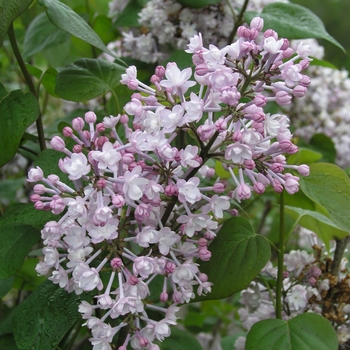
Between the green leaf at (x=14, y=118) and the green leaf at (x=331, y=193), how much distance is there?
340 mm

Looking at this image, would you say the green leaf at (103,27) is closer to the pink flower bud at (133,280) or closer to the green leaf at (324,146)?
the green leaf at (324,146)

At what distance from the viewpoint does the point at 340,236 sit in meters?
0.73

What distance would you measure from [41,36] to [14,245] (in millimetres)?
506

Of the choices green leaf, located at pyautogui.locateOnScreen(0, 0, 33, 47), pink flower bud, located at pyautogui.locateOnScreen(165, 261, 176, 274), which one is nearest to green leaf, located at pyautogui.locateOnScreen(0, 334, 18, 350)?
pink flower bud, located at pyautogui.locateOnScreen(165, 261, 176, 274)

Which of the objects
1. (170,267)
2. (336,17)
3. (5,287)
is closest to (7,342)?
(5,287)

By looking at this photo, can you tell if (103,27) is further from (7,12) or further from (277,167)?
(277,167)

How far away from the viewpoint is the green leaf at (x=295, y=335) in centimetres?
57

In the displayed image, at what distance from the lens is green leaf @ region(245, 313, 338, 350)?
574mm

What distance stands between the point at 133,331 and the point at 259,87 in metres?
0.29

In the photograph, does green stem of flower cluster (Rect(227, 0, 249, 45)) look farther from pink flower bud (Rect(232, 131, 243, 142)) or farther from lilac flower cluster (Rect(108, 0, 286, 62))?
pink flower bud (Rect(232, 131, 243, 142))

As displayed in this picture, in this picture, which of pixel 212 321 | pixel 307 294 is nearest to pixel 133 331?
pixel 307 294

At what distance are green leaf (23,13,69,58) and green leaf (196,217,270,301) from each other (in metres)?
0.56

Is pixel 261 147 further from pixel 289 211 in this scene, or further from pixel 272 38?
pixel 289 211

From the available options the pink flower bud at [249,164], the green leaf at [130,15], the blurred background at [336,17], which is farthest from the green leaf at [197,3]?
the blurred background at [336,17]
